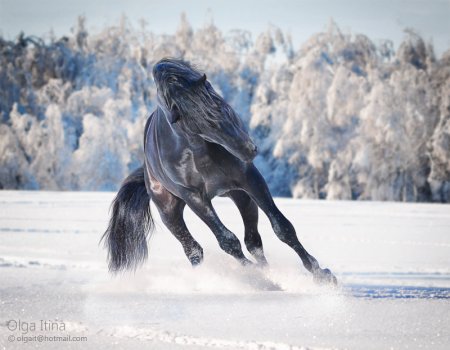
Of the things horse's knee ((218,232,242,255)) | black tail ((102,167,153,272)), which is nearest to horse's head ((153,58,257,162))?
horse's knee ((218,232,242,255))

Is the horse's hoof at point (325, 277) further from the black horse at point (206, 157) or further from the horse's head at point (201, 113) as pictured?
the horse's head at point (201, 113)

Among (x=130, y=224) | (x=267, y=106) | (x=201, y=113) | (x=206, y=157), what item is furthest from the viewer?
(x=267, y=106)

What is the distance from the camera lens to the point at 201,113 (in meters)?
3.43

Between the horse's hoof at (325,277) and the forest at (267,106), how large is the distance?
16284 millimetres

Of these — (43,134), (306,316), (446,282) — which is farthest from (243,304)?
(43,134)

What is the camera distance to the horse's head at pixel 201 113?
3420 millimetres

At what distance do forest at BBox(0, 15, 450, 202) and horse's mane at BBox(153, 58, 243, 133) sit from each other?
16025mm

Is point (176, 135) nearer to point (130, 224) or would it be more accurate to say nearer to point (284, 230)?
point (284, 230)

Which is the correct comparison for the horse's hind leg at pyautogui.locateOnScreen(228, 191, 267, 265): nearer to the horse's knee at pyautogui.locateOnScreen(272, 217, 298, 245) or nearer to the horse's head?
the horse's knee at pyautogui.locateOnScreen(272, 217, 298, 245)

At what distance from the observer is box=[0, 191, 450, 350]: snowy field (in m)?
2.29

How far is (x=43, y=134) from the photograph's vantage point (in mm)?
25375

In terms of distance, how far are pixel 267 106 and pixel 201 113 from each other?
72.1 ft

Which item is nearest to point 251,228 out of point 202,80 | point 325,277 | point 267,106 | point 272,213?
point 272,213

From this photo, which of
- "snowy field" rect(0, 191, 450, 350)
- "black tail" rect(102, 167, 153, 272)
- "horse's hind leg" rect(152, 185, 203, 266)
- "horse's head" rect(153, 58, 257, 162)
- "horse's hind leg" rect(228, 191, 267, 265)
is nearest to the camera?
"snowy field" rect(0, 191, 450, 350)
